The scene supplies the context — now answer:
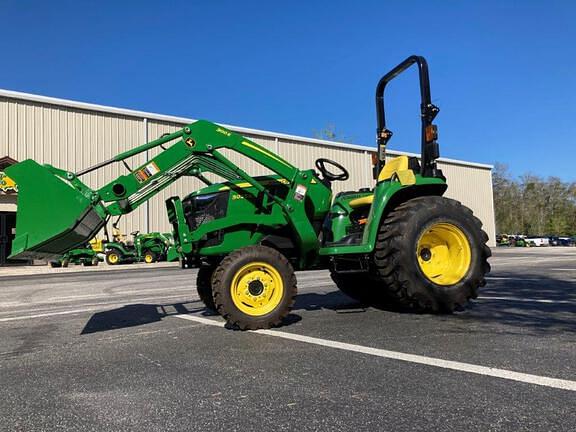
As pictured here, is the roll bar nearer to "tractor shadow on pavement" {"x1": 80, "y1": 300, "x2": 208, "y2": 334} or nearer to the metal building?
"tractor shadow on pavement" {"x1": 80, "y1": 300, "x2": 208, "y2": 334}

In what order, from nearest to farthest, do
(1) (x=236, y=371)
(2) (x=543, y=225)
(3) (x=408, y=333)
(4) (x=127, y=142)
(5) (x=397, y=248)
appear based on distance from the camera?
(1) (x=236, y=371) → (3) (x=408, y=333) → (5) (x=397, y=248) → (4) (x=127, y=142) → (2) (x=543, y=225)

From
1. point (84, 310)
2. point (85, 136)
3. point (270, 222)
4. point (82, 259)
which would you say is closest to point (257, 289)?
point (270, 222)

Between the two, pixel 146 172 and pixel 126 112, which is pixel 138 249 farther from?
pixel 146 172

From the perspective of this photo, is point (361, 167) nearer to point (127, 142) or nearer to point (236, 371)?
point (127, 142)

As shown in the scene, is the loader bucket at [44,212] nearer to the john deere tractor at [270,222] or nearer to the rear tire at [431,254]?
the john deere tractor at [270,222]

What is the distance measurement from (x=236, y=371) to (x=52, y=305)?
18.9ft

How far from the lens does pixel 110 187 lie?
17.6ft

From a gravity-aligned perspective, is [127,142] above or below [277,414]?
above

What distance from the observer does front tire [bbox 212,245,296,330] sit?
5137mm

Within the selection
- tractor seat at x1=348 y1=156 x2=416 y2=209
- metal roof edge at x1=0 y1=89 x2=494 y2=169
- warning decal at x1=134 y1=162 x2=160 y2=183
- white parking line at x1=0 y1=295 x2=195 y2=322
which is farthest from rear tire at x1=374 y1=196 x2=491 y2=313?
metal roof edge at x1=0 y1=89 x2=494 y2=169

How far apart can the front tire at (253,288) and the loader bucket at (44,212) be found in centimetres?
155

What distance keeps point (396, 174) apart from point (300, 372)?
3.10 metres

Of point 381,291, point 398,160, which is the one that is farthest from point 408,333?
point 398,160

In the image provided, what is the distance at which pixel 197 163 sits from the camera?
5770mm
